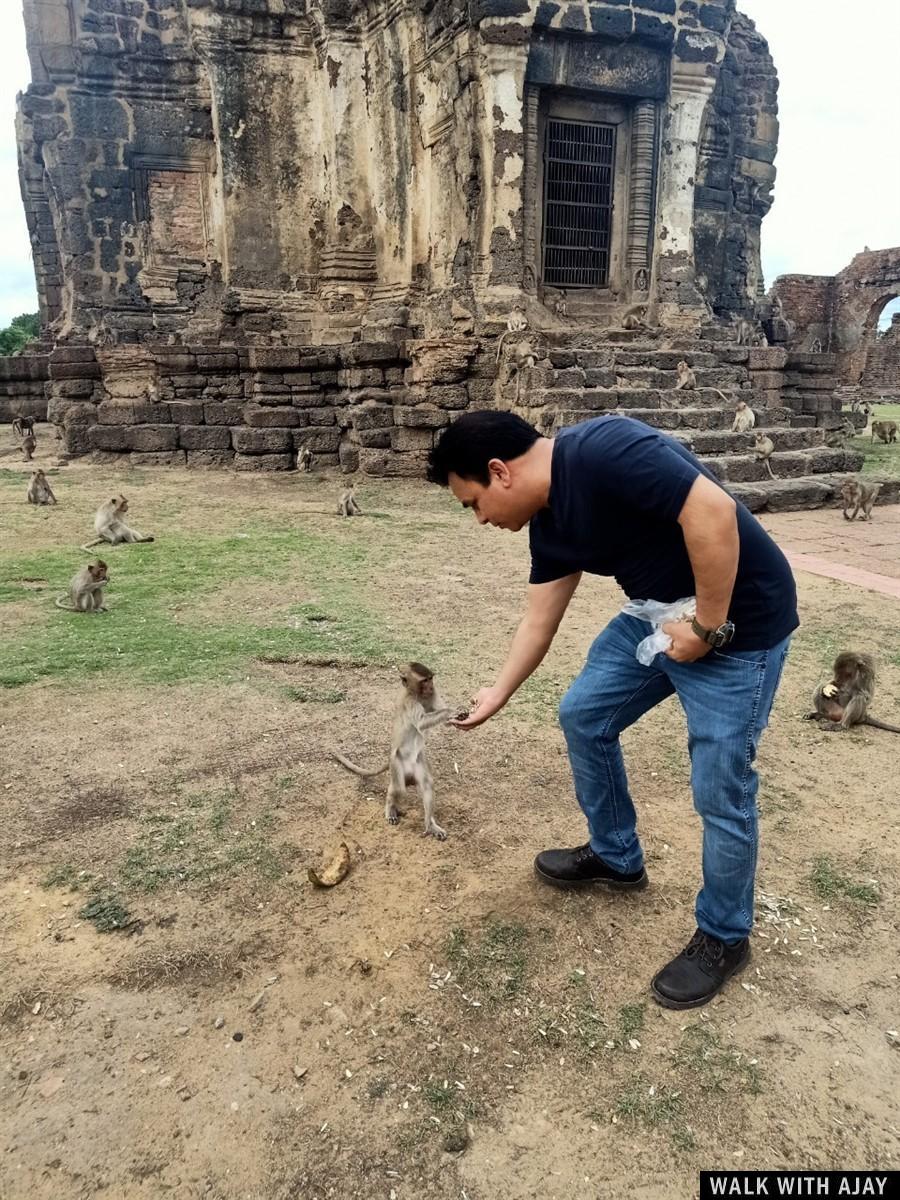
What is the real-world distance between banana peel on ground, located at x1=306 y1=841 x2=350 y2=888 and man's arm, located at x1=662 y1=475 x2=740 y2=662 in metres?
1.64

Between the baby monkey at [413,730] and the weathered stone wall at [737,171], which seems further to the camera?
the weathered stone wall at [737,171]

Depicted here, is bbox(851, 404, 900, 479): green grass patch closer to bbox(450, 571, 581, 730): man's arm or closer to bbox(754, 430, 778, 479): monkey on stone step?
bbox(754, 430, 778, 479): monkey on stone step

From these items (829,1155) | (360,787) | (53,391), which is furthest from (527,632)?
(53,391)

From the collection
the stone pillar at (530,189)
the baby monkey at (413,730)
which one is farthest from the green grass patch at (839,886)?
Result: the stone pillar at (530,189)

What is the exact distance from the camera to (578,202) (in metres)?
12.8

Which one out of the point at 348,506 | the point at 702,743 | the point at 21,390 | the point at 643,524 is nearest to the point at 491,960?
the point at 702,743

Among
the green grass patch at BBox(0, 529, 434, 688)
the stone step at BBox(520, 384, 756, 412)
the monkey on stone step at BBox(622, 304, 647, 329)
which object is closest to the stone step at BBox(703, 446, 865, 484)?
the stone step at BBox(520, 384, 756, 412)

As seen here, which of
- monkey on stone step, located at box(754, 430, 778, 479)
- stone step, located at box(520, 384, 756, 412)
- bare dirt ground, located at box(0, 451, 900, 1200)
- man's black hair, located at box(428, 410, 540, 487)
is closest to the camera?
bare dirt ground, located at box(0, 451, 900, 1200)

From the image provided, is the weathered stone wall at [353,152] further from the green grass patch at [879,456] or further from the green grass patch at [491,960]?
the green grass patch at [491,960]

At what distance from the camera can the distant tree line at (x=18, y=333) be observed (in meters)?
37.5

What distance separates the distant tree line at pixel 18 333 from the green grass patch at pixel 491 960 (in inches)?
1509

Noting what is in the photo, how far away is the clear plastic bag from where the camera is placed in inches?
89.0

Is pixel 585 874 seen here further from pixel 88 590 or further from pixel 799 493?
pixel 799 493

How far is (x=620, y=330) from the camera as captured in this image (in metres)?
12.4
